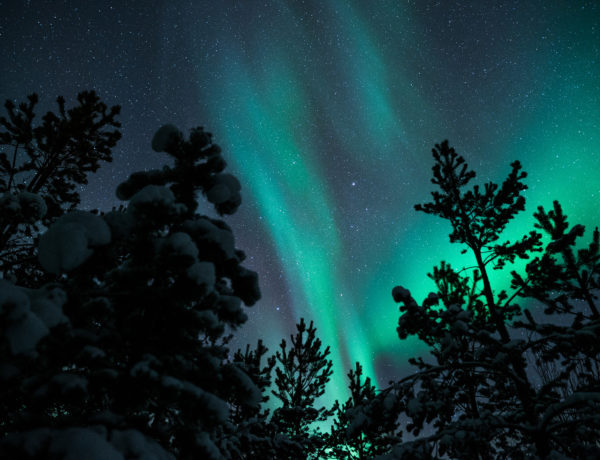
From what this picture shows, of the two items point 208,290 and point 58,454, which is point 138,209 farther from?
point 58,454

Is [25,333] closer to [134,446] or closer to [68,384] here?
[68,384]

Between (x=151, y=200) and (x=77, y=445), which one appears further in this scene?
(x=151, y=200)

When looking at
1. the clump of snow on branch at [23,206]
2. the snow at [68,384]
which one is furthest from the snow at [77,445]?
the clump of snow on branch at [23,206]

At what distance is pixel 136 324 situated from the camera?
361 centimetres

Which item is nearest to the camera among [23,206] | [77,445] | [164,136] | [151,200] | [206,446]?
[77,445]

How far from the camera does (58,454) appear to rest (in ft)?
7.91

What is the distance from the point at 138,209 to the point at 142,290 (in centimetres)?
92

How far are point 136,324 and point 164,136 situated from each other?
2.52 meters

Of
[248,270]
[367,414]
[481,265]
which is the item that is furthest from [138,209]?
[481,265]

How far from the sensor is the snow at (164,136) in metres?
4.30

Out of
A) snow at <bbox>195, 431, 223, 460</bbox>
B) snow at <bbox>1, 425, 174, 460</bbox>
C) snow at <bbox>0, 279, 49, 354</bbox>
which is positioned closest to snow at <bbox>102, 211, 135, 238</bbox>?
snow at <bbox>0, 279, 49, 354</bbox>

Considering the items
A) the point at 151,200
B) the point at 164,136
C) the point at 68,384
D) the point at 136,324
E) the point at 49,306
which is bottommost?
the point at 68,384

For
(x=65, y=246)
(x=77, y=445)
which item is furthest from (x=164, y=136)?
(x=77, y=445)

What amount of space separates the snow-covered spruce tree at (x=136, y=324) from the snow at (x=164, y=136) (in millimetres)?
14
